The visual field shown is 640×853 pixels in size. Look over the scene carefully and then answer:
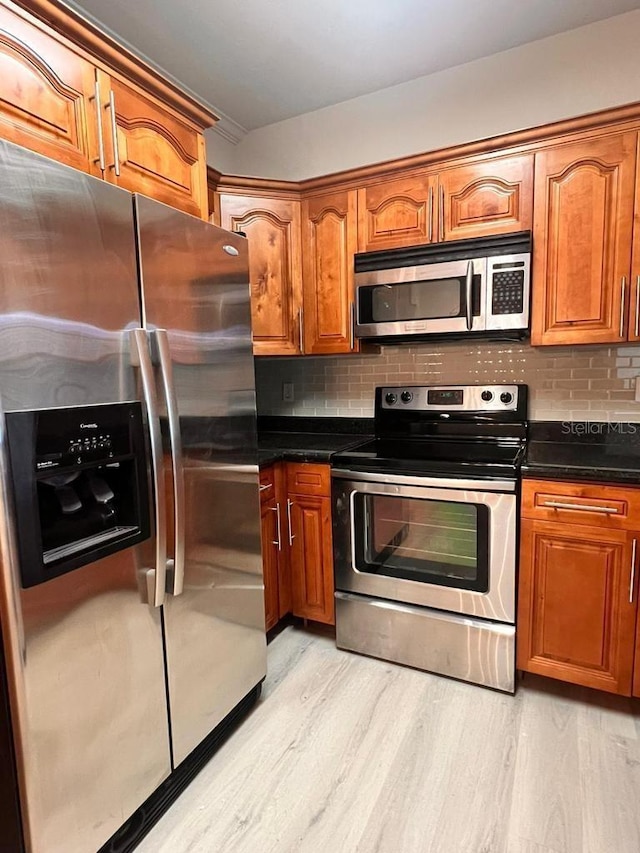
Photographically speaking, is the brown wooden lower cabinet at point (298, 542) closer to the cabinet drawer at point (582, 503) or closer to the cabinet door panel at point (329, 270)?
the cabinet door panel at point (329, 270)

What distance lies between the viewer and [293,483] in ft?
7.64

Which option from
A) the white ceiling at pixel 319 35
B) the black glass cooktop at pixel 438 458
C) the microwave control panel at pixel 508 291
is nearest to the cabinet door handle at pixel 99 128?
the white ceiling at pixel 319 35

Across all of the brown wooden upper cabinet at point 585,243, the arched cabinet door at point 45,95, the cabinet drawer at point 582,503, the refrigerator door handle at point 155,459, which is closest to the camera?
the arched cabinet door at point 45,95

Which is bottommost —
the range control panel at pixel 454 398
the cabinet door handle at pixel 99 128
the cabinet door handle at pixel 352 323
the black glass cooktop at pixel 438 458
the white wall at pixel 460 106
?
the black glass cooktop at pixel 438 458

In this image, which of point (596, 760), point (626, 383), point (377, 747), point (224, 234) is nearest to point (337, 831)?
point (377, 747)

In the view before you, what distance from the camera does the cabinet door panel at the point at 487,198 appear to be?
2004 millimetres

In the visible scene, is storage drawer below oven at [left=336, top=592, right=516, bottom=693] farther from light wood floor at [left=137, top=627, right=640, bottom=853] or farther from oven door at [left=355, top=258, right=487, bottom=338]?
oven door at [left=355, top=258, right=487, bottom=338]

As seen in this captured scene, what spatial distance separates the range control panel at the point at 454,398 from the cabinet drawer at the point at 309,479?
2.06ft

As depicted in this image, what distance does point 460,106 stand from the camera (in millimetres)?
2373

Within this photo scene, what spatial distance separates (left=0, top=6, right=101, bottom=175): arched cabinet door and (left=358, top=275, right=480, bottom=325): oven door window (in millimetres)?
1307

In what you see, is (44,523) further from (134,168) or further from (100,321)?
(134,168)

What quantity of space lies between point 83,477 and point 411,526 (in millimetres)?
1372

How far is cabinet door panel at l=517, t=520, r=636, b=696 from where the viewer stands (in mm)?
1746

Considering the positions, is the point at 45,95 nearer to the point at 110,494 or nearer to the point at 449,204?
the point at 110,494
